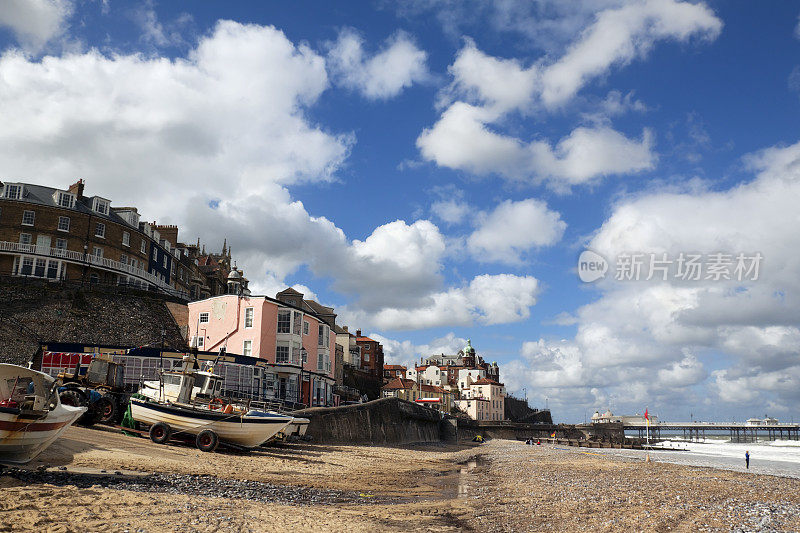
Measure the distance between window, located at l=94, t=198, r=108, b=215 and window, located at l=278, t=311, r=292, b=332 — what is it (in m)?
28.0

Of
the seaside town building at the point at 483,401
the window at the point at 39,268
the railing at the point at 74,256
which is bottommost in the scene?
the seaside town building at the point at 483,401

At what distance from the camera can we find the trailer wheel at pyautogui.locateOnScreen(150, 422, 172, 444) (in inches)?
1078

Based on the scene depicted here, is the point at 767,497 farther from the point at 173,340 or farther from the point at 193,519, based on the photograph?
the point at 173,340

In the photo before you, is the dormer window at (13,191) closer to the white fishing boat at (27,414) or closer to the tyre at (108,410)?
the tyre at (108,410)

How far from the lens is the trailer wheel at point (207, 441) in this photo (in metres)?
27.3

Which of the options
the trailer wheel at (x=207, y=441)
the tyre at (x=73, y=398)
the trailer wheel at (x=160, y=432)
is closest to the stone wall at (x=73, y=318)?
the tyre at (x=73, y=398)

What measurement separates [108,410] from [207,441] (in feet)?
24.2

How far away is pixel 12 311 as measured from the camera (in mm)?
52281

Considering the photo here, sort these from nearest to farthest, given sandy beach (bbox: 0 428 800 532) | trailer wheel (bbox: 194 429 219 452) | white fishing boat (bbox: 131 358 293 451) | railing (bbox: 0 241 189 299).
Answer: sandy beach (bbox: 0 428 800 532) < trailer wheel (bbox: 194 429 219 452) < white fishing boat (bbox: 131 358 293 451) < railing (bbox: 0 241 189 299)

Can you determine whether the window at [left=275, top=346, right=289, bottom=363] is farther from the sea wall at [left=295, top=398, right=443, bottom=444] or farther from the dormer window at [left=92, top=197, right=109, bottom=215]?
the dormer window at [left=92, top=197, right=109, bottom=215]

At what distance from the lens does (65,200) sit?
65812mm

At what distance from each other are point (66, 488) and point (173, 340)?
161ft

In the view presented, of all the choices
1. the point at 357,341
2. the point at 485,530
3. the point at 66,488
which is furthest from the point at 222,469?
the point at 357,341

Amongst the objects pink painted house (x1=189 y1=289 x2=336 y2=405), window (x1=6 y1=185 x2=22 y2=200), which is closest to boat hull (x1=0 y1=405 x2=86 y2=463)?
pink painted house (x1=189 y1=289 x2=336 y2=405)
